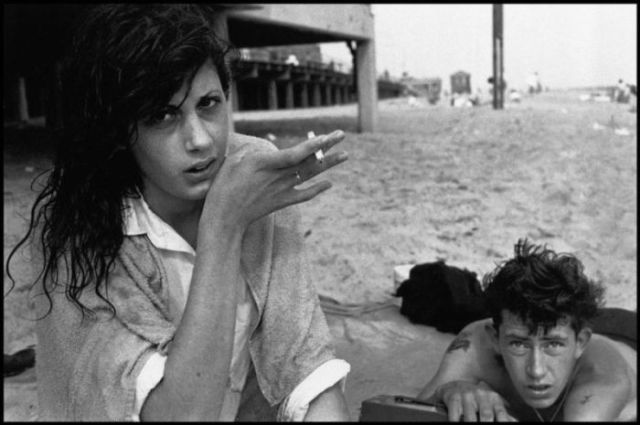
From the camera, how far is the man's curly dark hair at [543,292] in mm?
2217

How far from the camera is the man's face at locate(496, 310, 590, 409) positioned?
6.88ft

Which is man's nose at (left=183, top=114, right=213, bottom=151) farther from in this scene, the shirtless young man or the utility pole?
the utility pole

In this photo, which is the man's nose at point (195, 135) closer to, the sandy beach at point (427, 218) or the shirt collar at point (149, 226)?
the shirt collar at point (149, 226)

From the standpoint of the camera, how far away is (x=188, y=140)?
4.58ft

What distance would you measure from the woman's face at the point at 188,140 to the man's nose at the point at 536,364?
1.21 metres

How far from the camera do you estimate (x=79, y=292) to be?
1.44 metres

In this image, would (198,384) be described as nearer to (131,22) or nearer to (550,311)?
(131,22)

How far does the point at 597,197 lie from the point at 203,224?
5.89 m

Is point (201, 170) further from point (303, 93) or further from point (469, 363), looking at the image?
point (303, 93)

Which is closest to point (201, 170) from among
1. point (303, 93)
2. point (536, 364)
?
point (536, 364)

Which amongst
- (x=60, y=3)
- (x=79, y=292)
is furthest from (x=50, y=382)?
(x=60, y=3)

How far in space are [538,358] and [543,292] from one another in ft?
0.79

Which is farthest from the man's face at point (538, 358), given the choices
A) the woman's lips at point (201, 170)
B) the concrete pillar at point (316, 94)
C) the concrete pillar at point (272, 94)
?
the concrete pillar at point (316, 94)

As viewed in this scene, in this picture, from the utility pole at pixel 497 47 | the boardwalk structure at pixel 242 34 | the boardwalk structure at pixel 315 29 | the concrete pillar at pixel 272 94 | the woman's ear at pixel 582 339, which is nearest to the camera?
the woman's ear at pixel 582 339
